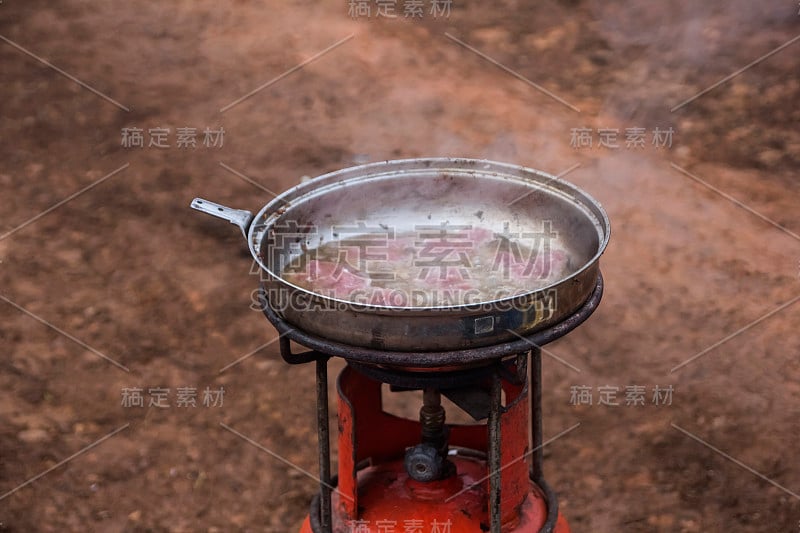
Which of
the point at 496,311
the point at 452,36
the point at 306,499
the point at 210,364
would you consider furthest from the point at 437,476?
the point at 452,36

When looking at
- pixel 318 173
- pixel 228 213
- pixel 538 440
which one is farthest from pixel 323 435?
pixel 318 173

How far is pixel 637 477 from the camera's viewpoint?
477cm

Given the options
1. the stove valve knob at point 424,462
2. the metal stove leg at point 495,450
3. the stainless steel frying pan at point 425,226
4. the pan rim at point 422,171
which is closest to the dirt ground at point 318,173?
the stove valve knob at point 424,462

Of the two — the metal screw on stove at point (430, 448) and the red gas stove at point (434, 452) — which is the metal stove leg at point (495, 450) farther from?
the metal screw on stove at point (430, 448)

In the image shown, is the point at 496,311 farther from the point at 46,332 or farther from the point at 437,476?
the point at 46,332

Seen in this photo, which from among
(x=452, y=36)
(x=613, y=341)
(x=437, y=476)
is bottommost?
(x=613, y=341)

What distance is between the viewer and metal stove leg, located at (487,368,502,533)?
281 centimetres

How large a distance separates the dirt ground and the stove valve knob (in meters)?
1.55

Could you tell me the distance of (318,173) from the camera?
661cm

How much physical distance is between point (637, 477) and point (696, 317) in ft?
4.05

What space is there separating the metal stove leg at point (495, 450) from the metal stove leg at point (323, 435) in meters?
0.51

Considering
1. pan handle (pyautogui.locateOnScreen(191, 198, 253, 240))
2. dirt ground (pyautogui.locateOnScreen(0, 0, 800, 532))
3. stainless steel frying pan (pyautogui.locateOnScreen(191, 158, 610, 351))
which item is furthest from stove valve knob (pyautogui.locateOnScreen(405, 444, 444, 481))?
dirt ground (pyautogui.locateOnScreen(0, 0, 800, 532))

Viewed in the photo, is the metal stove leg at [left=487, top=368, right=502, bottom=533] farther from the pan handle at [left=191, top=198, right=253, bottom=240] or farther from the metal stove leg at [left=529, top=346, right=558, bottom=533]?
the pan handle at [left=191, top=198, right=253, bottom=240]

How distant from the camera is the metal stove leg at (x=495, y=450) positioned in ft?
9.23
